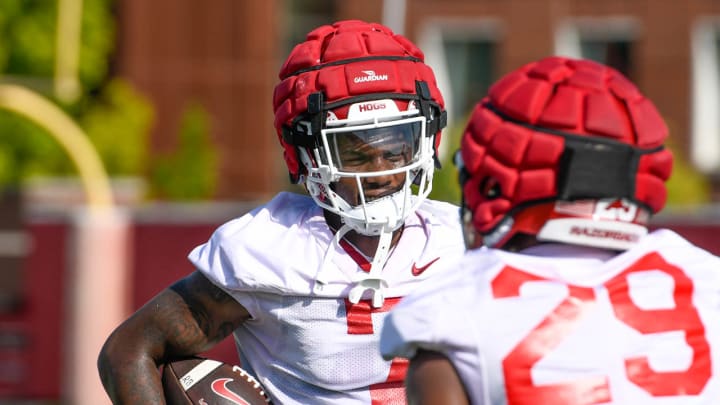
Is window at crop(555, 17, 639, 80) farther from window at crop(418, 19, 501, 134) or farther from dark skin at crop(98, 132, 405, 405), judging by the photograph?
dark skin at crop(98, 132, 405, 405)

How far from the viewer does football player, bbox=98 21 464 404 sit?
10.2ft

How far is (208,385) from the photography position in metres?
3.09

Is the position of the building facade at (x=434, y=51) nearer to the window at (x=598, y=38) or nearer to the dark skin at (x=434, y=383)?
the window at (x=598, y=38)

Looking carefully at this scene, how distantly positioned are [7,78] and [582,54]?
7920mm

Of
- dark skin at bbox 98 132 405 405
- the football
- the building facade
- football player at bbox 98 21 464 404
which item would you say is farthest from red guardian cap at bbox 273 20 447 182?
the building facade

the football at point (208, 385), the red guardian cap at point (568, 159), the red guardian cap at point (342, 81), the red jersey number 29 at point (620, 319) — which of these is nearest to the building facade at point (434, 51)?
the red guardian cap at point (342, 81)

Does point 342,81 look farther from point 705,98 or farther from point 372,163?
point 705,98

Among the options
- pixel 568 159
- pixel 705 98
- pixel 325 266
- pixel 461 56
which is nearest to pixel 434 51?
pixel 461 56

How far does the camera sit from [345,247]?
3213 mm

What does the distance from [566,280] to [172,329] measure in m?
1.21

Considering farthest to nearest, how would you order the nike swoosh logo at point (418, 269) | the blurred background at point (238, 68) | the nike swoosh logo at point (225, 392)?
the blurred background at point (238, 68), the nike swoosh logo at point (418, 269), the nike swoosh logo at point (225, 392)

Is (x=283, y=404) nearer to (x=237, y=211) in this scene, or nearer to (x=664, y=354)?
(x=664, y=354)

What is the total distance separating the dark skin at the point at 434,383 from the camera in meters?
2.17

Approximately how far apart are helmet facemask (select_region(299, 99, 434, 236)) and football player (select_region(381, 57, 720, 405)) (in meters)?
0.80
